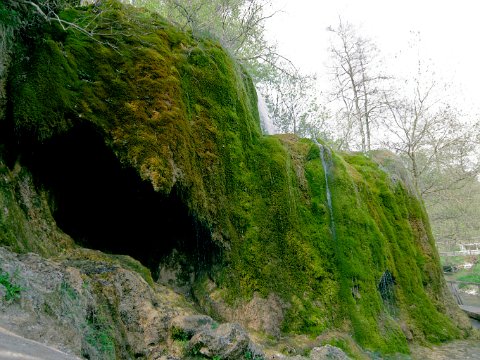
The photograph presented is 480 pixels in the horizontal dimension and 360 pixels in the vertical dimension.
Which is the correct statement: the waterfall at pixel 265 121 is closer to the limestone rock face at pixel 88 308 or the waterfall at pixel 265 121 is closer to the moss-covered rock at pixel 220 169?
the moss-covered rock at pixel 220 169

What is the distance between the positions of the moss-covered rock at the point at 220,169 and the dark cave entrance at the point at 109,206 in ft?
0.18

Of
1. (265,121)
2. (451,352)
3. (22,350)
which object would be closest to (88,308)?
(22,350)

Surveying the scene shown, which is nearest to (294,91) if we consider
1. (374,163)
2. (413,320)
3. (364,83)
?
(364,83)

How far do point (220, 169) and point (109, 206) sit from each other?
6.86 ft

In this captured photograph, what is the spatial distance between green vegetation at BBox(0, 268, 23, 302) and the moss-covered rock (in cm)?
120

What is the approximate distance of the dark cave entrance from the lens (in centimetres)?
606

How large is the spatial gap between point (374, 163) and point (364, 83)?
10.2 meters

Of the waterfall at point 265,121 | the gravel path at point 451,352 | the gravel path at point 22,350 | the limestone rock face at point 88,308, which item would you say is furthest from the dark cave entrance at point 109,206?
the waterfall at point 265,121

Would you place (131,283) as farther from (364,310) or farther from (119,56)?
(364,310)

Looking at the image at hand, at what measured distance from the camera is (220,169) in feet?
25.5

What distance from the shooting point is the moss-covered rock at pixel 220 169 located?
5.93 metres

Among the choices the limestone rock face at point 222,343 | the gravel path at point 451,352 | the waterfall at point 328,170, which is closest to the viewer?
the limestone rock face at point 222,343

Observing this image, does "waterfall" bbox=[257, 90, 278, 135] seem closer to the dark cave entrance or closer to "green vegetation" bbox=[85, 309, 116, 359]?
the dark cave entrance

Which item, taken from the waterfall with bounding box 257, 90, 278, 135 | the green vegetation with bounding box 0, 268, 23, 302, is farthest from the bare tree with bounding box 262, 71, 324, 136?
the green vegetation with bounding box 0, 268, 23, 302
